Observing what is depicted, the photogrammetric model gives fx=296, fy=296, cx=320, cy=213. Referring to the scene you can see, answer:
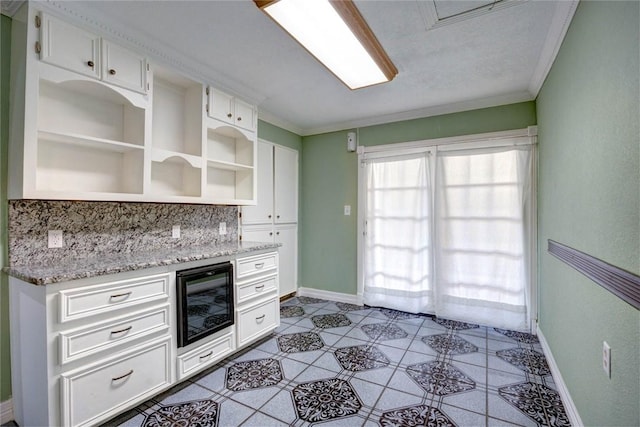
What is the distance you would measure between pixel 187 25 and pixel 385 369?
288 cm

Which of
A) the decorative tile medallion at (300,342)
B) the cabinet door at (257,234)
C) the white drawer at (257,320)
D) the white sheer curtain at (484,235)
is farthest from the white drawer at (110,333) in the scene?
the white sheer curtain at (484,235)

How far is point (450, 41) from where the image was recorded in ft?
6.99

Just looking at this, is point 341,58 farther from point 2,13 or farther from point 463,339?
point 463,339

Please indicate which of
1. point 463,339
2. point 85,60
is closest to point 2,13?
point 85,60

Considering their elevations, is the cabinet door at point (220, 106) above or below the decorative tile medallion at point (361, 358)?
above

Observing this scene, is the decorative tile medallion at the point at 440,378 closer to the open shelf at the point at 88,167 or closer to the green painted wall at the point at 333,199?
the green painted wall at the point at 333,199

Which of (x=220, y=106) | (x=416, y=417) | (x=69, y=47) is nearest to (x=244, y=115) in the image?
(x=220, y=106)

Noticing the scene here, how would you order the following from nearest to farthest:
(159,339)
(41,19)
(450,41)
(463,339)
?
(41,19), (159,339), (450,41), (463,339)

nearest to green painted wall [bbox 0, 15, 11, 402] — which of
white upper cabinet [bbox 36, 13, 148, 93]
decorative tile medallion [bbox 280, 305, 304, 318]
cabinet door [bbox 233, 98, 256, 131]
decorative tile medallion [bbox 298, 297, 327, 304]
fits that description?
white upper cabinet [bbox 36, 13, 148, 93]

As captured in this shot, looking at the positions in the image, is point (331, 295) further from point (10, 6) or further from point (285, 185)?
point (10, 6)

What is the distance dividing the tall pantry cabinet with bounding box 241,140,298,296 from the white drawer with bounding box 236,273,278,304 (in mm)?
759

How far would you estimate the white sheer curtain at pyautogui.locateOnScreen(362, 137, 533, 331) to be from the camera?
3.06 m

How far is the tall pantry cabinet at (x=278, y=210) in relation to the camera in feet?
11.9

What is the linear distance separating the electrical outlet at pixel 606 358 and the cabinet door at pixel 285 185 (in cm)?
322
